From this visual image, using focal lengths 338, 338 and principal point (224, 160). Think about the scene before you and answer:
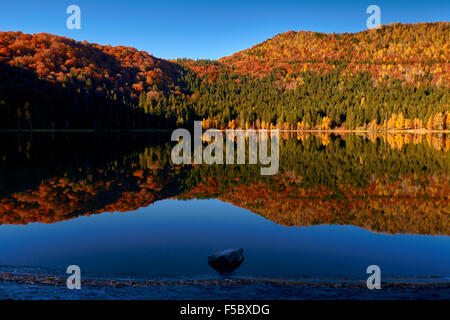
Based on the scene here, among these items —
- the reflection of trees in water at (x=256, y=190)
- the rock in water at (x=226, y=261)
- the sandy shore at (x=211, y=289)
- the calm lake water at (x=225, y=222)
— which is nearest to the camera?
the sandy shore at (x=211, y=289)

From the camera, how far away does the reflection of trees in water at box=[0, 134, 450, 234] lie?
2081cm

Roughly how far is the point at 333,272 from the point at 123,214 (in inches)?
535

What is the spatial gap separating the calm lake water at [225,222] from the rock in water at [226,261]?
32 cm

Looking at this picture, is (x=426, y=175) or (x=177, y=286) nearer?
(x=177, y=286)

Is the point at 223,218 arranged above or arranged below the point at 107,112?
below

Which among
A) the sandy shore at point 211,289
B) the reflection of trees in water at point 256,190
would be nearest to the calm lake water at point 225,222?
the reflection of trees in water at point 256,190

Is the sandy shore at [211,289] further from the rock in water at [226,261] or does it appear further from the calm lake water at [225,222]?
the rock in water at [226,261]

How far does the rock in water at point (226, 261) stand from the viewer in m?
13.0

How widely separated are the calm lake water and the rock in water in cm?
32

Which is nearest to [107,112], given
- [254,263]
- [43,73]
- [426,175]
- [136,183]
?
[43,73]

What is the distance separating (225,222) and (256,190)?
894cm

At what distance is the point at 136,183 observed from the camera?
30.6 meters

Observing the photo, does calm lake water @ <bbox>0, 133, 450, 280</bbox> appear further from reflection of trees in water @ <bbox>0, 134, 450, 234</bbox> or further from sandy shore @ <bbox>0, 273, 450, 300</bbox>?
sandy shore @ <bbox>0, 273, 450, 300</bbox>
